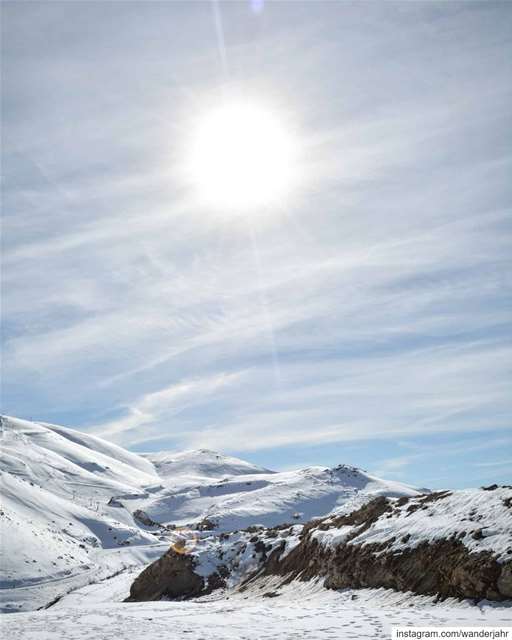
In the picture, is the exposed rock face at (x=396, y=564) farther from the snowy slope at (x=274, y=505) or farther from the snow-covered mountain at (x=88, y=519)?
the snowy slope at (x=274, y=505)

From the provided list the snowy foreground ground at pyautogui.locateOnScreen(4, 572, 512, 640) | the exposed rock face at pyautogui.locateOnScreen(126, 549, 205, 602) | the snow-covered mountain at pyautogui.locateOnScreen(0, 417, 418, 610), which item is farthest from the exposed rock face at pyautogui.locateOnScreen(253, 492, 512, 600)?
the snow-covered mountain at pyautogui.locateOnScreen(0, 417, 418, 610)

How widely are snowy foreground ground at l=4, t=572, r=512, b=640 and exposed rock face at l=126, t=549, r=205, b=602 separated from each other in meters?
13.9

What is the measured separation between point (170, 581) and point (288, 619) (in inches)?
969

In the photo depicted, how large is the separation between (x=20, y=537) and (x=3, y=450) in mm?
113714

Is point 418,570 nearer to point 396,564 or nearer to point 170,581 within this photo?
point 396,564

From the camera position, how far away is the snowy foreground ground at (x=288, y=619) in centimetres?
1628

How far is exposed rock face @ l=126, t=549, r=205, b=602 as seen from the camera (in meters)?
40.0

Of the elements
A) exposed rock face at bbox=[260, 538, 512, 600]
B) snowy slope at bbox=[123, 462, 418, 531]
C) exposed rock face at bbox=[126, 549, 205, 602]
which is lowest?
exposed rock face at bbox=[126, 549, 205, 602]

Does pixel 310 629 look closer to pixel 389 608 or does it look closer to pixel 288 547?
pixel 389 608

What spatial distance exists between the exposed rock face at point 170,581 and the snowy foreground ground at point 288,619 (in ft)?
45.7

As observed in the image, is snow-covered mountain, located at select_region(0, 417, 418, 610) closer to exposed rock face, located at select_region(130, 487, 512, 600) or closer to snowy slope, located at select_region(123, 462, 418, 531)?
snowy slope, located at select_region(123, 462, 418, 531)

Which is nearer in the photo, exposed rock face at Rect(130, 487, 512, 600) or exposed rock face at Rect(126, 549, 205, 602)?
exposed rock face at Rect(130, 487, 512, 600)

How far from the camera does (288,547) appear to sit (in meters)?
36.9

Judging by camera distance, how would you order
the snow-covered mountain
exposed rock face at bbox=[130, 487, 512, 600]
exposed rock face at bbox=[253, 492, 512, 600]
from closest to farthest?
exposed rock face at bbox=[253, 492, 512, 600] < exposed rock face at bbox=[130, 487, 512, 600] < the snow-covered mountain
